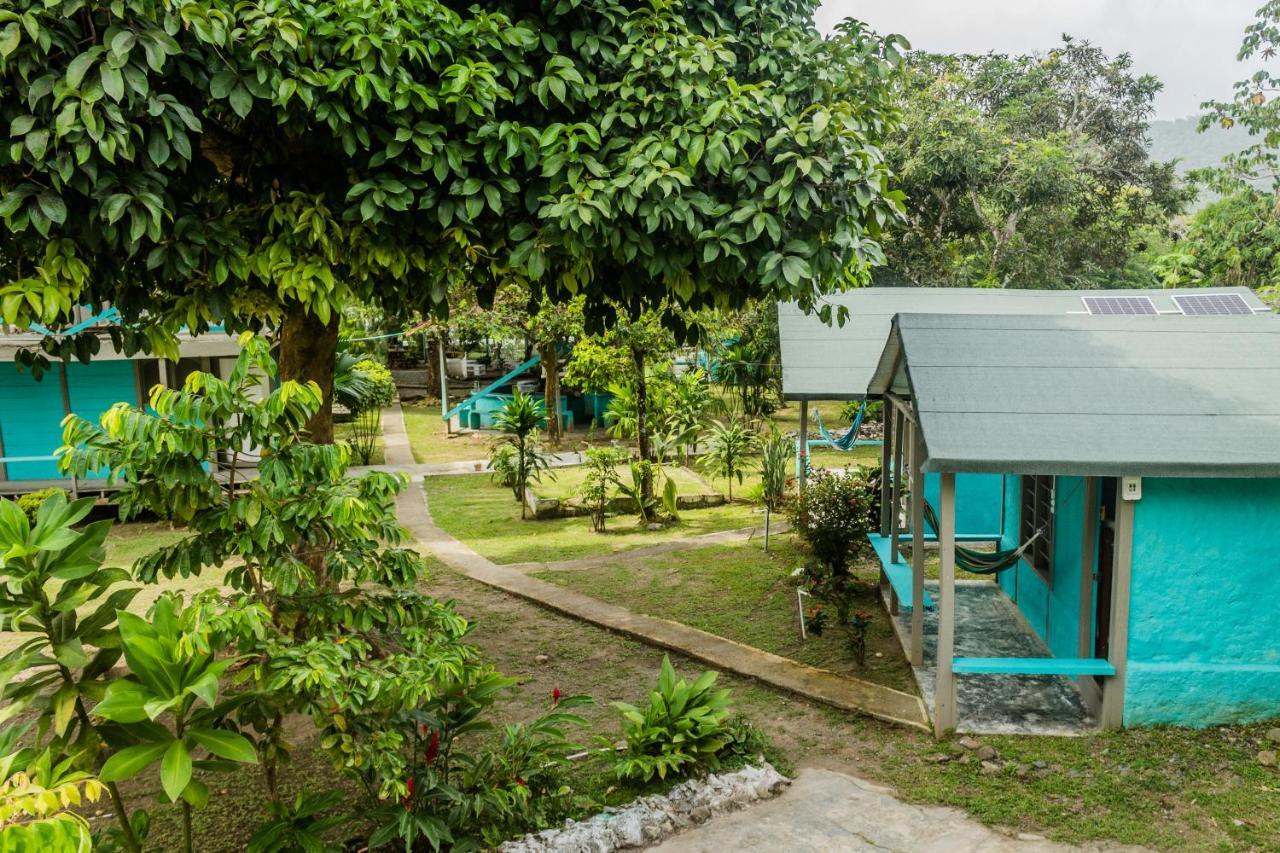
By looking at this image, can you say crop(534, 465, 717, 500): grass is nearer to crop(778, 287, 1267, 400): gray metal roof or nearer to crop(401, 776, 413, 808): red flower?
crop(778, 287, 1267, 400): gray metal roof

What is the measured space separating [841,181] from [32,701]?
5423 mm

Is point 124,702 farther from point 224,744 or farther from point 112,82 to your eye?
point 112,82

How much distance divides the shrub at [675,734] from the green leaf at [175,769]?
2646 millimetres

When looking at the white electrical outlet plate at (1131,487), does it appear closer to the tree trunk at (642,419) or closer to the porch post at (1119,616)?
the porch post at (1119,616)

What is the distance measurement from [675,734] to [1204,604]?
385cm

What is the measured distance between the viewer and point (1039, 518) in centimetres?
837

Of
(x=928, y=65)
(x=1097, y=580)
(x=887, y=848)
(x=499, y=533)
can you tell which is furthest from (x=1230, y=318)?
(x=928, y=65)

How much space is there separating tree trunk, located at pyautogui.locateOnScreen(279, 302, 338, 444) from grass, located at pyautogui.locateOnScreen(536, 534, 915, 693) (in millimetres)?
3978

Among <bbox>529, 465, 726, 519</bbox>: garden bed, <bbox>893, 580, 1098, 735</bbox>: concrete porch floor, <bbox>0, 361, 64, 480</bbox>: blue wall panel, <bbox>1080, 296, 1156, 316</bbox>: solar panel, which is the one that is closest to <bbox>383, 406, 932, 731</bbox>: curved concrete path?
<bbox>893, 580, 1098, 735</bbox>: concrete porch floor

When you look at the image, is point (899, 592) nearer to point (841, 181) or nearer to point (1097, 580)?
point (1097, 580)

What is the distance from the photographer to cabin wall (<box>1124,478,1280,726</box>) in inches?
251

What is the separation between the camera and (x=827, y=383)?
11.5 meters

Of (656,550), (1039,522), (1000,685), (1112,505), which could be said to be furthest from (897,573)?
(656,550)

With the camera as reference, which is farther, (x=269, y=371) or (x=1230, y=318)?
(x=1230, y=318)
